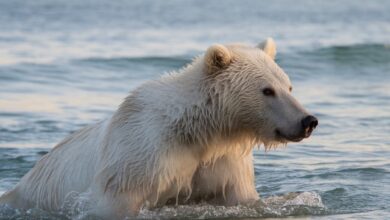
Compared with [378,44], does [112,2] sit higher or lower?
higher

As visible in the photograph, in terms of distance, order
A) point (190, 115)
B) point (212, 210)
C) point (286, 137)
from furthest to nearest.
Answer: point (212, 210), point (190, 115), point (286, 137)

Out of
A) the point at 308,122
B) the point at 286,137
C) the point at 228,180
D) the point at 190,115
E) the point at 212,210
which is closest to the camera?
the point at 308,122

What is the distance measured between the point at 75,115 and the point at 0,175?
2945mm

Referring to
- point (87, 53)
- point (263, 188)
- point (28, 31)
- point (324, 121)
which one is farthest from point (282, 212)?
point (28, 31)

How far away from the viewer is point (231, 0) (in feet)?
98.9

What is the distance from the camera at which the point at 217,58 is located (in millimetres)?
6523

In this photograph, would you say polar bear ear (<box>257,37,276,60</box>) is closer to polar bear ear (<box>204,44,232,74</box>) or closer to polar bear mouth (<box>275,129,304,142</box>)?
polar bear ear (<box>204,44,232,74</box>)

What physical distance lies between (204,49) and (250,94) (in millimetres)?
12244

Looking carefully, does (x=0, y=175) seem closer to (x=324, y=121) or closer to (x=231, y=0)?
(x=324, y=121)

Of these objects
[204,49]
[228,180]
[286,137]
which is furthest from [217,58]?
[204,49]

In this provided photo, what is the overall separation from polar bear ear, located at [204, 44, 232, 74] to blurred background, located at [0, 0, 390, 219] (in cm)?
174

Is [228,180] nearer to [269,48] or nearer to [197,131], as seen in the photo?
[197,131]

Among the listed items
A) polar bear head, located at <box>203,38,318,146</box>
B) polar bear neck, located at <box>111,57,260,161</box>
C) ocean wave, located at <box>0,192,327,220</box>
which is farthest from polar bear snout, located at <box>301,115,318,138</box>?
ocean wave, located at <box>0,192,327,220</box>

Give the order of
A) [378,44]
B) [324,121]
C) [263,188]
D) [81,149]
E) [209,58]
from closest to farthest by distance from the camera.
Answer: [209,58]
[81,149]
[263,188]
[324,121]
[378,44]
